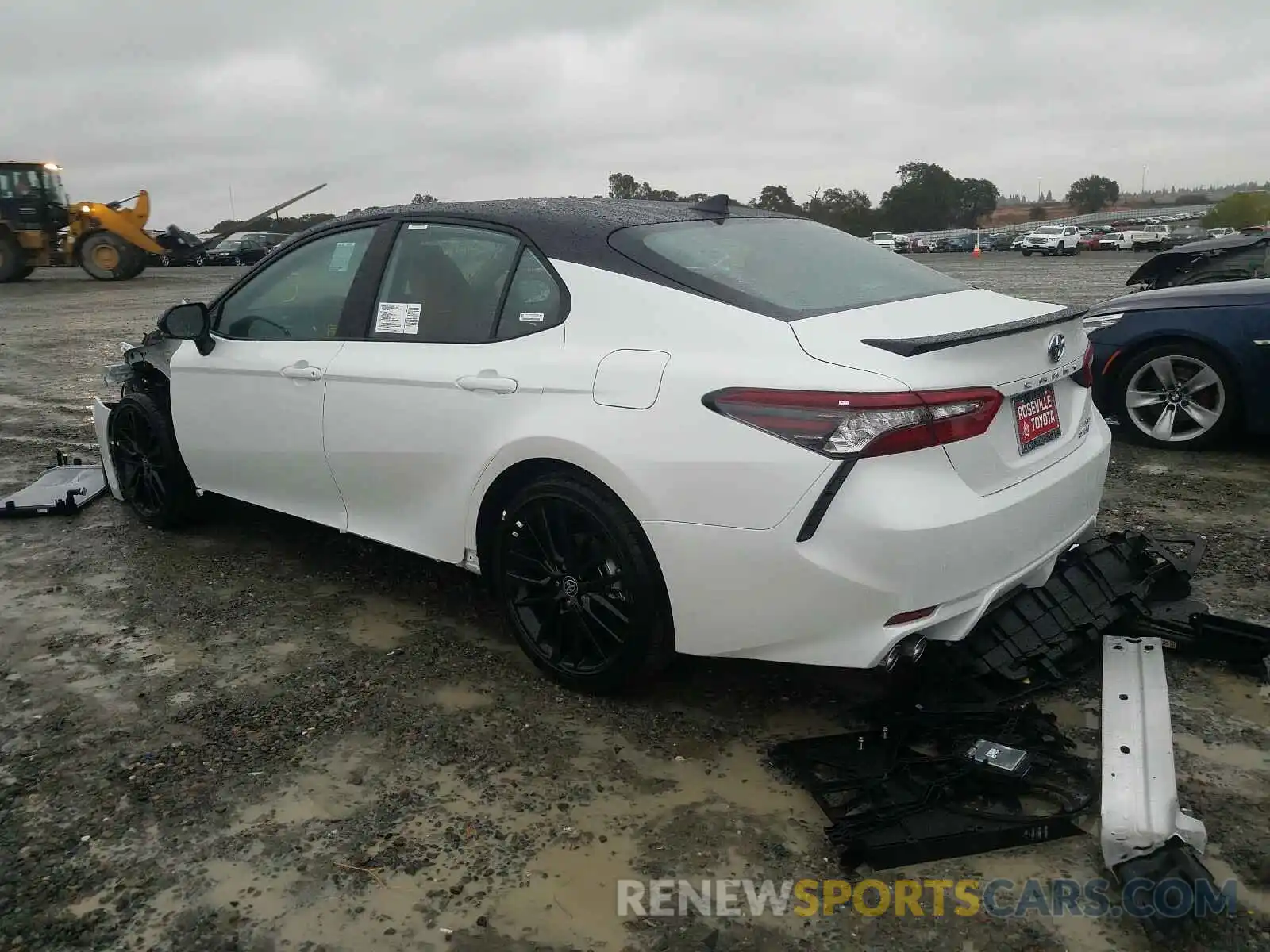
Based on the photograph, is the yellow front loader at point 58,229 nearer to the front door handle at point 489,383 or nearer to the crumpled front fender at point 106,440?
the crumpled front fender at point 106,440

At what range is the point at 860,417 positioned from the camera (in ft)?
8.59

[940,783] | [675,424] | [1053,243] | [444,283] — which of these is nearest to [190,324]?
[444,283]

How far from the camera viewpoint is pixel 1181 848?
7.64ft

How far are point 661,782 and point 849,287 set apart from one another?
1.66 m

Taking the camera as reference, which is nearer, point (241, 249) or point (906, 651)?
point (906, 651)

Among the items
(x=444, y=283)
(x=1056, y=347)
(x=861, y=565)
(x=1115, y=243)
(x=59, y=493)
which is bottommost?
(x=59, y=493)

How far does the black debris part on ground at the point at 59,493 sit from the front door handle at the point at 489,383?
3301 millimetres

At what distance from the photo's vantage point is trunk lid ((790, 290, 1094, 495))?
2699mm

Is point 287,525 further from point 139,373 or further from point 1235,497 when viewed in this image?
point 1235,497

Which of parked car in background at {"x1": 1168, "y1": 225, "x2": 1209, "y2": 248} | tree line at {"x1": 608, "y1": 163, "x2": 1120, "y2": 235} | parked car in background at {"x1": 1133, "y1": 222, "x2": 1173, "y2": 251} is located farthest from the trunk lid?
tree line at {"x1": 608, "y1": 163, "x2": 1120, "y2": 235}

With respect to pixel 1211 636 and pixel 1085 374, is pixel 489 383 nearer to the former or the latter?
pixel 1085 374

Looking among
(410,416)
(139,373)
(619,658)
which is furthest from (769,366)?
(139,373)

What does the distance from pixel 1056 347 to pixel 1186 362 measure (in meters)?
3.62

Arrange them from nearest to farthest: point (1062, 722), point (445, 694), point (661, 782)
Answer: point (661, 782) → point (1062, 722) → point (445, 694)
